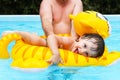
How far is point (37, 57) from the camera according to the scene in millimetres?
4879

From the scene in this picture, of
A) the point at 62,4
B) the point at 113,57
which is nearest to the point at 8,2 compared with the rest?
the point at 62,4

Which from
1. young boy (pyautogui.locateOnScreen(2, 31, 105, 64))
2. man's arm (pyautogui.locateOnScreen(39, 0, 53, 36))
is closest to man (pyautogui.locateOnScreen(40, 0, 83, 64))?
man's arm (pyautogui.locateOnScreen(39, 0, 53, 36))

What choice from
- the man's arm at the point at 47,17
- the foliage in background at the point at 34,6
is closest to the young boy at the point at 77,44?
the man's arm at the point at 47,17

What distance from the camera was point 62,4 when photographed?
217 inches

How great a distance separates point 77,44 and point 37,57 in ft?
1.65

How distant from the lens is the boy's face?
4.97 meters

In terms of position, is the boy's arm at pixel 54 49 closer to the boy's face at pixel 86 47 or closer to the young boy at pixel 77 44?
the young boy at pixel 77 44

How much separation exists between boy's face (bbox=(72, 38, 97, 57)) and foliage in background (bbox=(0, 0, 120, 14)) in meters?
3.92

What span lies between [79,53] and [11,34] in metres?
0.84

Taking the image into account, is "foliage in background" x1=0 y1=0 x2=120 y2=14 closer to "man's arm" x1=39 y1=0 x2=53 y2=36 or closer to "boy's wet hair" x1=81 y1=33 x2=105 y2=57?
"man's arm" x1=39 y1=0 x2=53 y2=36

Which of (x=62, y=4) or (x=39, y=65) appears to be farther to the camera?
(x=62, y=4)

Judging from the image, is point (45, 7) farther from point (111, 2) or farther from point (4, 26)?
point (111, 2)

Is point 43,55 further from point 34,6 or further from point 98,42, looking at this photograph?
point 34,6

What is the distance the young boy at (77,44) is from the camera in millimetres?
4891
